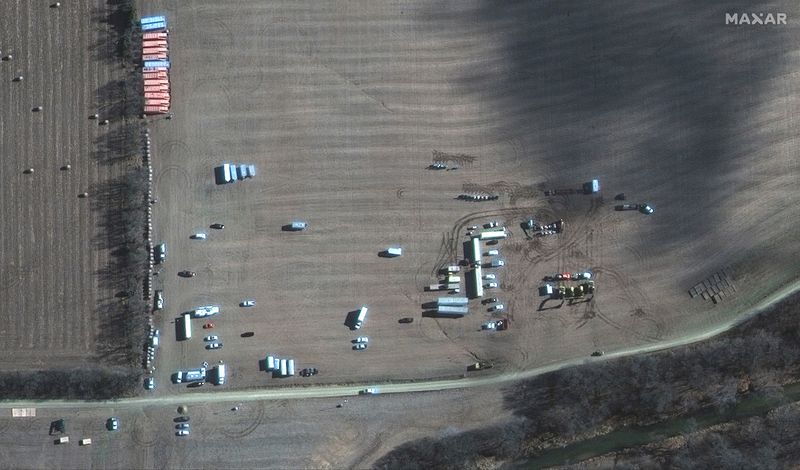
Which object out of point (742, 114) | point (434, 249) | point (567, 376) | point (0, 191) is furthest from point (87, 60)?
point (742, 114)

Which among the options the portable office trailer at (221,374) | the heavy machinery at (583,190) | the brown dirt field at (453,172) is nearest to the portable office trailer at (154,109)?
the brown dirt field at (453,172)

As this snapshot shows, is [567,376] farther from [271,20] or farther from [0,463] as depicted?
[0,463]

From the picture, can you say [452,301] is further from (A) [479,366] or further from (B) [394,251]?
(B) [394,251]

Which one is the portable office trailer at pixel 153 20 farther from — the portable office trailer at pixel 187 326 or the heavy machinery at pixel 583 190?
the heavy machinery at pixel 583 190

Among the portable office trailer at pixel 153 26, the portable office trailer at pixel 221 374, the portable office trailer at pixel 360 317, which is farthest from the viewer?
the portable office trailer at pixel 153 26

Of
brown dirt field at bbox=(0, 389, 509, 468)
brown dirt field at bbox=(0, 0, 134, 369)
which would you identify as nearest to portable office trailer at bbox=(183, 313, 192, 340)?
brown dirt field at bbox=(0, 389, 509, 468)

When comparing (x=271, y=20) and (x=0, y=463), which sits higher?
(x=271, y=20)

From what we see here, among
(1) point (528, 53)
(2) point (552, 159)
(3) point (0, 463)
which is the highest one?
(1) point (528, 53)
